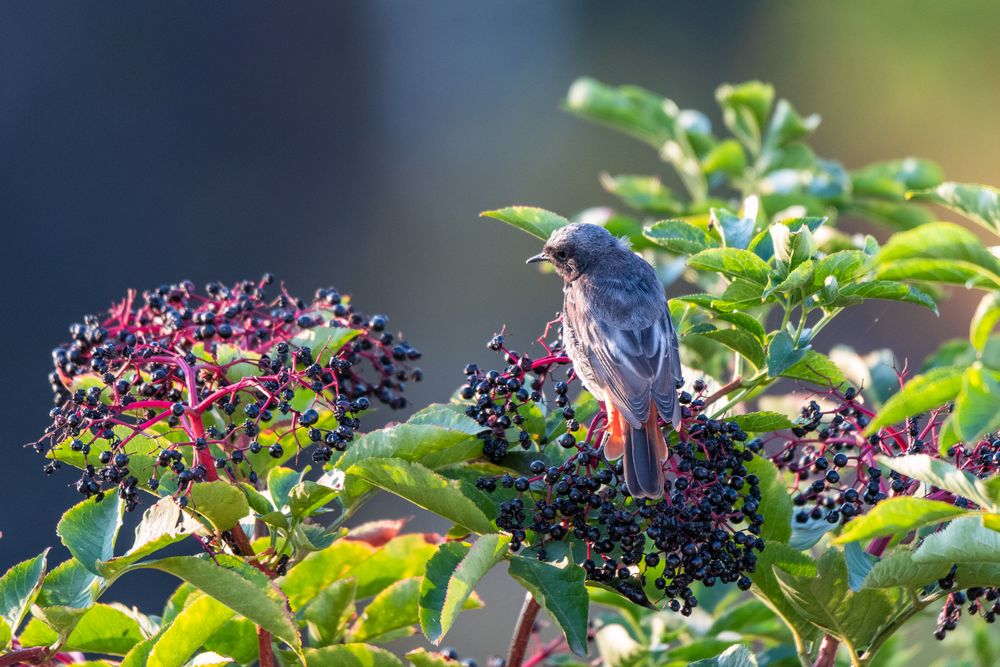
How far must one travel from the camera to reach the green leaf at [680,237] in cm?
280

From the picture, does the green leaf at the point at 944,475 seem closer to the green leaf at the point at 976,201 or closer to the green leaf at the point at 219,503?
the green leaf at the point at 976,201

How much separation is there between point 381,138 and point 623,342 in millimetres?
12177

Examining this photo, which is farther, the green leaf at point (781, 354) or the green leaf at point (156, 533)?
the green leaf at point (781, 354)

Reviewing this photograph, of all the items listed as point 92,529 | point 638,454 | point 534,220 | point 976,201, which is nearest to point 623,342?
point 534,220

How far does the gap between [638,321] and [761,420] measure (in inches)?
45.6

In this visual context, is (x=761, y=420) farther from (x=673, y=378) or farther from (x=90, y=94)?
(x=90, y=94)

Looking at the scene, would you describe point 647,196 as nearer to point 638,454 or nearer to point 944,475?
point 638,454

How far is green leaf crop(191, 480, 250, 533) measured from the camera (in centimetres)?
218

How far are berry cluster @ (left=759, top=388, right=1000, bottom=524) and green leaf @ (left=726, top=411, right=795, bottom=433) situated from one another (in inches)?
1.9

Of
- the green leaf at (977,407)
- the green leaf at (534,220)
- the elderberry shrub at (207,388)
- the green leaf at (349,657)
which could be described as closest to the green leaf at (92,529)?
the elderberry shrub at (207,388)

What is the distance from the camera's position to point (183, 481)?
2311 mm

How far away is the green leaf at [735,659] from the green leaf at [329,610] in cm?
79

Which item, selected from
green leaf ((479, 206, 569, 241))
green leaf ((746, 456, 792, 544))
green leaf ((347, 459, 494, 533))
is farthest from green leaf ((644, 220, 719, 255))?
green leaf ((347, 459, 494, 533))

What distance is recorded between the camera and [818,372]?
272 cm
